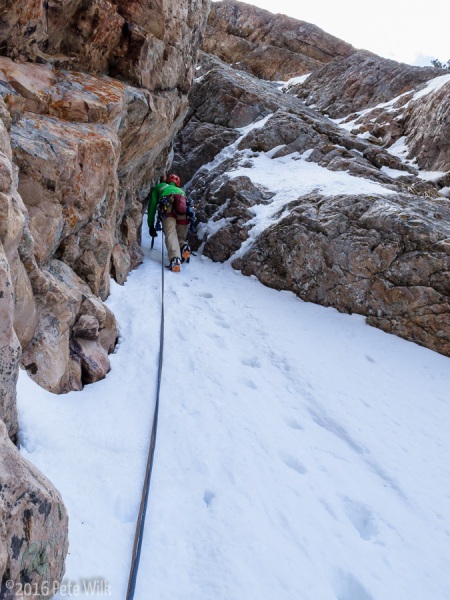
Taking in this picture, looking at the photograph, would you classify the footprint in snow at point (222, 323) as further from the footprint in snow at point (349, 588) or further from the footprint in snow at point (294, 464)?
the footprint in snow at point (349, 588)

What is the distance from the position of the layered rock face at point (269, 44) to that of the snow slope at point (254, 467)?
106ft

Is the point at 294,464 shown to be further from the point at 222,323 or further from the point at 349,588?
the point at 222,323

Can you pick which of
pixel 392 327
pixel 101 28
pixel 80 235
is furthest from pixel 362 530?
pixel 101 28

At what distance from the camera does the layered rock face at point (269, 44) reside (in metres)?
31.2

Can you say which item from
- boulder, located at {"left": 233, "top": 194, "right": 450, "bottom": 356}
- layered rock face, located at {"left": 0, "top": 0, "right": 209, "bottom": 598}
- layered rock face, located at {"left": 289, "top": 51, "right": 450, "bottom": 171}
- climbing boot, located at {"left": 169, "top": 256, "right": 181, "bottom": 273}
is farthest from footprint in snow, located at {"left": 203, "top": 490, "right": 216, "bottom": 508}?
layered rock face, located at {"left": 289, "top": 51, "right": 450, "bottom": 171}

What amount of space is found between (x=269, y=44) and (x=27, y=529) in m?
37.9

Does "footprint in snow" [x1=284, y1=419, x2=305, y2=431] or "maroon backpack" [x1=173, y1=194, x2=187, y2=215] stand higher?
"maroon backpack" [x1=173, y1=194, x2=187, y2=215]

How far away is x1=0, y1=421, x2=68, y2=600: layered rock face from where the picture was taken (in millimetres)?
1610

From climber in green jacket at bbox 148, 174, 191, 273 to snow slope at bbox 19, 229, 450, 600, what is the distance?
13.9 feet

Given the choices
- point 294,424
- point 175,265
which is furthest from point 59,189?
point 175,265

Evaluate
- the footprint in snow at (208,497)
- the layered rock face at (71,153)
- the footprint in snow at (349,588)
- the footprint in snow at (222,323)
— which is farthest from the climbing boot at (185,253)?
the footprint in snow at (349,588)

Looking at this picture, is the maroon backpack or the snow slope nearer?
the snow slope

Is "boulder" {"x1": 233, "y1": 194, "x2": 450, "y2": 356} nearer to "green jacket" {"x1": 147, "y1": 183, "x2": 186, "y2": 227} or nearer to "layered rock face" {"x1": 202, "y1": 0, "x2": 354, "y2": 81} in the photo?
"green jacket" {"x1": 147, "y1": 183, "x2": 186, "y2": 227}

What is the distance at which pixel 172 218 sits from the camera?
11.1 m
